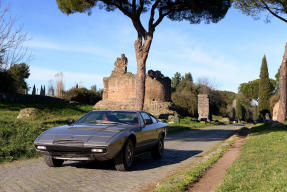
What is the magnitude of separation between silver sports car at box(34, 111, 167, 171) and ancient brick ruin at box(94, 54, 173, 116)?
92.9 feet

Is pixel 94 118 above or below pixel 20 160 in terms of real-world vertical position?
above

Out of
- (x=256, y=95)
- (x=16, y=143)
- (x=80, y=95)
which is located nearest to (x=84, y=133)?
(x=16, y=143)

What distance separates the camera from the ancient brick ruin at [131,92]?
36.8m

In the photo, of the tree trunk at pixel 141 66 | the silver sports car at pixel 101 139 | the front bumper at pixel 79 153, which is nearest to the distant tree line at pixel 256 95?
the tree trunk at pixel 141 66

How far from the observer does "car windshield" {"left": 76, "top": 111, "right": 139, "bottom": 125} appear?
7.34 meters

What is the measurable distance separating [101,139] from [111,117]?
1.64 m

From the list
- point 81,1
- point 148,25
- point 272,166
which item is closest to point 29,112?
point 81,1

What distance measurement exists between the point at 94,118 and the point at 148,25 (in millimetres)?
11910

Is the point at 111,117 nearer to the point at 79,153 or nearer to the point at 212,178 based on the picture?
the point at 79,153

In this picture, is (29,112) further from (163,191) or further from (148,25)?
(163,191)

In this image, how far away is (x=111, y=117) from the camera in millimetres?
7449

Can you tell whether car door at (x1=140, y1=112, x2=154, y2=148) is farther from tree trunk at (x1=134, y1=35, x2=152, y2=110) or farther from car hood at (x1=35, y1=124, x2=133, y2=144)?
tree trunk at (x1=134, y1=35, x2=152, y2=110)

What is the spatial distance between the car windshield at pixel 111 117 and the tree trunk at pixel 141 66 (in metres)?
9.49

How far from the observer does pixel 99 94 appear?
153ft
